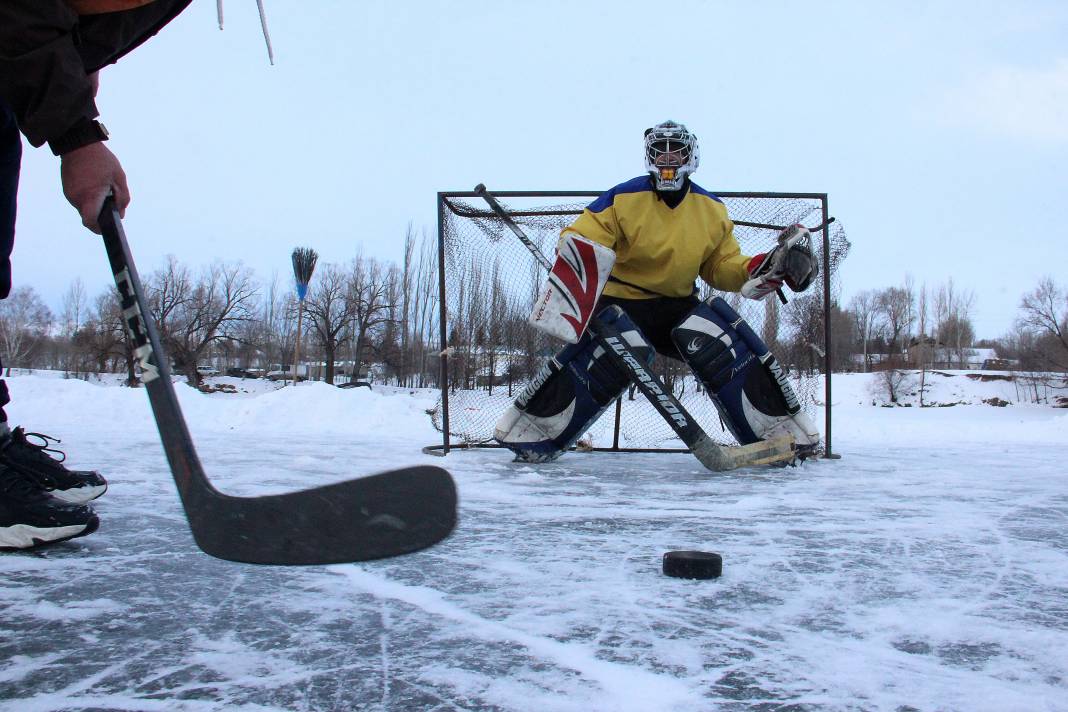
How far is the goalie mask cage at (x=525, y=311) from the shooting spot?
13.7 ft

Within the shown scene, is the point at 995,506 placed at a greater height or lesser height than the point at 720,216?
lesser

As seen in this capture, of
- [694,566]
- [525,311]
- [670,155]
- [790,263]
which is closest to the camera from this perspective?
[694,566]

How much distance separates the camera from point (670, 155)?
10.4 feet

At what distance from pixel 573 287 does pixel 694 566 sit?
1.80m

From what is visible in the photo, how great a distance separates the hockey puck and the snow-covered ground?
2 cm

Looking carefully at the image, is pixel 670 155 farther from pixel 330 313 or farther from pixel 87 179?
pixel 330 313

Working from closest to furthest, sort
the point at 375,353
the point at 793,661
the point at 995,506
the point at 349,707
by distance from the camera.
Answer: the point at 349,707
the point at 793,661
the point at 995,506
the point at 375,353

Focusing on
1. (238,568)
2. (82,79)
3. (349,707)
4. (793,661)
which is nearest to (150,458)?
(238,568)

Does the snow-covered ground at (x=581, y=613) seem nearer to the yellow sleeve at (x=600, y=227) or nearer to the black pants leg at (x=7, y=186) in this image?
the black pants leg at (x=7, y=186)

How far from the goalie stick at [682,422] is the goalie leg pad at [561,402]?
0.45ft

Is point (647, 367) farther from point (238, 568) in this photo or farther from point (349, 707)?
point (349, 707)

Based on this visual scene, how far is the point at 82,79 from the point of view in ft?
3.87

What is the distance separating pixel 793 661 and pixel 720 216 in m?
2.67

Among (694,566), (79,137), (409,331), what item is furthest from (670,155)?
(409,331)
